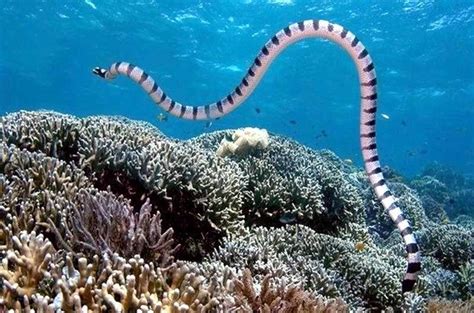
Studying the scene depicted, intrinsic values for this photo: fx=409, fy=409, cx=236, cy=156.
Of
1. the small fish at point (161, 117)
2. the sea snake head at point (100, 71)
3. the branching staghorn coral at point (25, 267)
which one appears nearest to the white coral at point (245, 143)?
the sea snake head at point (100, 71)

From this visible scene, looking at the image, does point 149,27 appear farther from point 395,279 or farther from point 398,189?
point 395,279

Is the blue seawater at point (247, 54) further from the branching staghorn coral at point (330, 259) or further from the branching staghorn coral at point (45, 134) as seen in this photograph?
the branching staghorn coral at point (45, 134)

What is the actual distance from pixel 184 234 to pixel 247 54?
→ 30.5 m

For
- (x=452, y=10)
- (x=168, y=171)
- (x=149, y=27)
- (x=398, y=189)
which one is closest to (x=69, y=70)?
(x=149, y=27)

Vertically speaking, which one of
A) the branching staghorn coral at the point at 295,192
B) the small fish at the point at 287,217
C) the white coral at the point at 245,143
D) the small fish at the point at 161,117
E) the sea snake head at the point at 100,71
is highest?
the small fish at the point at 161,117

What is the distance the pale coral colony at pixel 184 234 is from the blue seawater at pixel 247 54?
42.5 feet

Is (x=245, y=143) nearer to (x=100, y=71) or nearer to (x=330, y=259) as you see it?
(x=330, y=259)

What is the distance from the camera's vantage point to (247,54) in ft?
110

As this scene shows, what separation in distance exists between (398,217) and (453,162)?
9573 cm

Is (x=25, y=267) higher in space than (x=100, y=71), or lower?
lower

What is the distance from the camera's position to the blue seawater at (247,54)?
24859 mm

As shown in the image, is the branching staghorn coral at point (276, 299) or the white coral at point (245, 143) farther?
the white coral at point (245, 143)

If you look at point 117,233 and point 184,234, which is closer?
point 117,233

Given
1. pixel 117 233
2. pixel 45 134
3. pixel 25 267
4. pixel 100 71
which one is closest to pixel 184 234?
pixel 117 233
